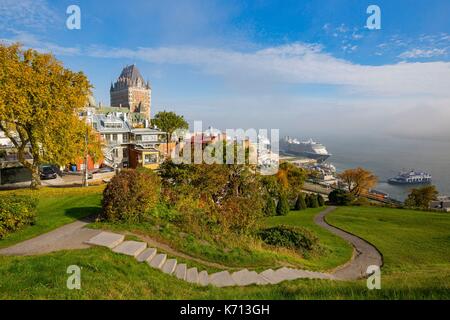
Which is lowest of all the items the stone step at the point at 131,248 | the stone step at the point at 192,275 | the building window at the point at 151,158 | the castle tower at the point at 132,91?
the stone step at the point at 192,275

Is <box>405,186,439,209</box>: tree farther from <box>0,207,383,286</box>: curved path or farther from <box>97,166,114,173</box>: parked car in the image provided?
<box>97,166,114,173</box>: parked car

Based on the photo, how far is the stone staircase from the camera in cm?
906

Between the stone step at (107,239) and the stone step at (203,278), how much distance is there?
3806mm

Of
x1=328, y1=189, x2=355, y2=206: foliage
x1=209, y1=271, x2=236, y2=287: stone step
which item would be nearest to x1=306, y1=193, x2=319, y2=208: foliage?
x1=328, y1=189, x2=355, y2=206: foliage

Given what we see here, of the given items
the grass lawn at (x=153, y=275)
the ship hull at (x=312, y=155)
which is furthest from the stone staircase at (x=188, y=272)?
the ship hull at (x=312, y=155)

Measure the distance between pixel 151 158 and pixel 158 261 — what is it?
37.1 metres

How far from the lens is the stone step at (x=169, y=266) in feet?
31.1

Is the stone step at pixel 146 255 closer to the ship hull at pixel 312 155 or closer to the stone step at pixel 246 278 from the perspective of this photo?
the stone step at pixel 246 278

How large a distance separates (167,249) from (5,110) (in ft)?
51.7

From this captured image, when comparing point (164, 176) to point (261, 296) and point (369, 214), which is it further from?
point (369, 214)

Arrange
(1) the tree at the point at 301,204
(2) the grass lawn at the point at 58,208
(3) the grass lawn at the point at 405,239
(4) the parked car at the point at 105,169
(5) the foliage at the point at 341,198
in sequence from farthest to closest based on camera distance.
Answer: (5) the foliage at the point at 341,198 → (4) the parked car at the point at 105,169 → (1) the tree at the point at 301,204 → (3) the grass lawn at the point at 405,239 → (2) the grass lawn at the point at 58,208

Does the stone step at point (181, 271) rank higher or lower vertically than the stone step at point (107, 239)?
lower
